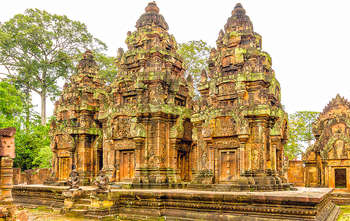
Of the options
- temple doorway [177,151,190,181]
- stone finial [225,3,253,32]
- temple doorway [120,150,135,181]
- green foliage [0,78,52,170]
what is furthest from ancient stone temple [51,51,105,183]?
stone finial [225,3,253,32]

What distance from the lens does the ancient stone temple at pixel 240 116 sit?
11805mm

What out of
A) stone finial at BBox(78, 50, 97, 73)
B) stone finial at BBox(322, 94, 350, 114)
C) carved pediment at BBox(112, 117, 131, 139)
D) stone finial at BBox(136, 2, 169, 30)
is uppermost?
stone finial at BBox(136, 2, 169, 30)

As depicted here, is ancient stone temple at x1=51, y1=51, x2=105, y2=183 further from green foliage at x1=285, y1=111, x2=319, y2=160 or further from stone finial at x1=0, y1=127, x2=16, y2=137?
green foliage at x1=285, y1=111, x2=319, y2=160

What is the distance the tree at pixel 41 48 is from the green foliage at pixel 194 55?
850 centimetres

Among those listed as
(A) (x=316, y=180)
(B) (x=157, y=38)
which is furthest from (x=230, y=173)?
(A) (x=316, y=180)

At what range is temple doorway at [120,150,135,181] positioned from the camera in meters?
15.0

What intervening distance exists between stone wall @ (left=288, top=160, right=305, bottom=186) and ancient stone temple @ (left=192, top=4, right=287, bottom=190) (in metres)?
8.81

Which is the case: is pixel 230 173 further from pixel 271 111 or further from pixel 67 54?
pixel 67 54

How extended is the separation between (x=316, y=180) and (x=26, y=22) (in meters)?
23.9

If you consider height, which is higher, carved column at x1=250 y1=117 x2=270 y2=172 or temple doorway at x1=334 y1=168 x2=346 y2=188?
carved column at x1=250 y1=117 x2=270 y2=172

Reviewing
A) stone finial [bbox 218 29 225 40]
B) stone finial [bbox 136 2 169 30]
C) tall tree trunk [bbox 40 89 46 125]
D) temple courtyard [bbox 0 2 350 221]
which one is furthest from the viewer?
tall tree trunk [bbox 40 89 46 125]

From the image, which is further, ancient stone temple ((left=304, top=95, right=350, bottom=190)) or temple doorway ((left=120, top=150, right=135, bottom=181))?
ancient stone temple ((left=304, top=95, right=350, bottom=190))

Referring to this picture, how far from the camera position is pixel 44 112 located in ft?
94.0

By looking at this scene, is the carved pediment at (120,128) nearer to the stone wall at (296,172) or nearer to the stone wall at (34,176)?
the stone wall at (34,176)
